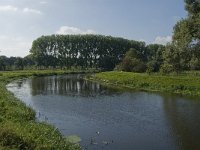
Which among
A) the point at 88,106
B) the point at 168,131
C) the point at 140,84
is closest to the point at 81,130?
the point at 168,131

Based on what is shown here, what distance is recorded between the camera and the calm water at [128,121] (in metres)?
26.7

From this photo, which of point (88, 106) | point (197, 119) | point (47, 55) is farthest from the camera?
point (47, 55)

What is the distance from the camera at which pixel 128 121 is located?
3519cm

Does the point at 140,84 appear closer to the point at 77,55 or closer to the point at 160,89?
the point at 160,89

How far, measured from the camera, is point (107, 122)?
34.8 meters

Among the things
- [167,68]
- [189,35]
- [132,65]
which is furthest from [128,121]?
[132,65]

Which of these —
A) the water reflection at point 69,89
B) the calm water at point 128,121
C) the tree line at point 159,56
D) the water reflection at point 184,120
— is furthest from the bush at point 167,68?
the calm water at point 128,121

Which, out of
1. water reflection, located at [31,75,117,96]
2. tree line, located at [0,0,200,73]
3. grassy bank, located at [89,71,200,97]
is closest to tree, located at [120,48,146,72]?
tree line, located at [0,0,200,73]

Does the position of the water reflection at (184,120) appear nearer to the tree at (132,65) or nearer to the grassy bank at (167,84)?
the grassy bank at (167,84)

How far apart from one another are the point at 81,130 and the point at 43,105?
16.4 m

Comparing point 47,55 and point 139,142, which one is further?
point 47,55

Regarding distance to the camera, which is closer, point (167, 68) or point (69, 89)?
point (69, 89)

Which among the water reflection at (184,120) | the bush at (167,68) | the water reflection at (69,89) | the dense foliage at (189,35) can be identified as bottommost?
the water reflection at (184,120)

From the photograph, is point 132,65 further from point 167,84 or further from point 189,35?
point 189,35
